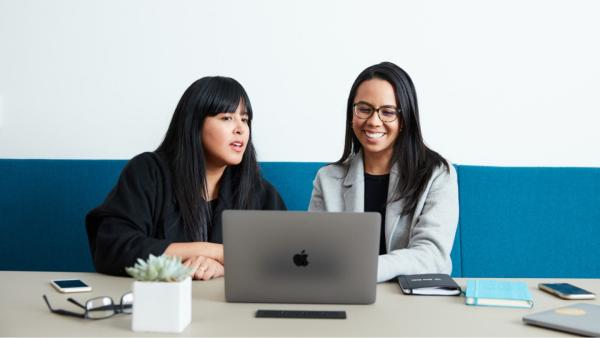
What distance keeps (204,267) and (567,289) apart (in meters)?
0.84

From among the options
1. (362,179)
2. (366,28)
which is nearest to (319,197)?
(362,179)

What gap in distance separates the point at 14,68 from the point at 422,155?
1752mm

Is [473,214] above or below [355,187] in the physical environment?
below

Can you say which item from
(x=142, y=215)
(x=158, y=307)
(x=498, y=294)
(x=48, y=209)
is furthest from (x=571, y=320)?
(x=48, y=209)

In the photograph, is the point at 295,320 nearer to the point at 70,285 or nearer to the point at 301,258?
the point at 301,258

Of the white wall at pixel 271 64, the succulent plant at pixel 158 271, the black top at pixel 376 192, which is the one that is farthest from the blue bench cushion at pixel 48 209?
the succulent plant at pixel 158 271

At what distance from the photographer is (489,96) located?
A: 112 inches

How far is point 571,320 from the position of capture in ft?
3.99

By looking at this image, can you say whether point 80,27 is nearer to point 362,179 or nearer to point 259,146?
point 259,146

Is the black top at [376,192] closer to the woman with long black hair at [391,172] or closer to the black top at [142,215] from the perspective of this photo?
the woman with long black hair at [391,172]

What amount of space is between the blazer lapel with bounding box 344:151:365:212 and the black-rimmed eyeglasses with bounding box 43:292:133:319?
1030 millimetres

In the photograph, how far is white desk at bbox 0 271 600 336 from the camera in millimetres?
1149

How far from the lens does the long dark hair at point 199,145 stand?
210cm

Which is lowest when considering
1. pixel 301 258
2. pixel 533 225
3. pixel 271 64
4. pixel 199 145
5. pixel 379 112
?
pixel 533 225
